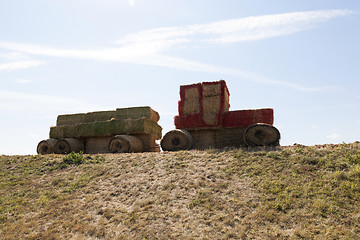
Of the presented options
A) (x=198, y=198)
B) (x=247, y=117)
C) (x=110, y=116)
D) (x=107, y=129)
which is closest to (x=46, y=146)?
(x=107, y=129)

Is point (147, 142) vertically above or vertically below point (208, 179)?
A: above

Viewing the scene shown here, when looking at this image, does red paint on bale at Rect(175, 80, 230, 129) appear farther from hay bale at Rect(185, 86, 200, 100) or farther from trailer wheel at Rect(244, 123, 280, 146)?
trailer wheel at Rect(244, 123, 280, 146)

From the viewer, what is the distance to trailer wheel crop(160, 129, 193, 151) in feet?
56.0

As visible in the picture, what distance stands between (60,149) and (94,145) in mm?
2867

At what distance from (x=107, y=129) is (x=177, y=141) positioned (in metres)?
7.56

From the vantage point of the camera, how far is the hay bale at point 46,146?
73.4 ft

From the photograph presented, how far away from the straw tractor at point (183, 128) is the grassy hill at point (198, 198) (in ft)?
9.87

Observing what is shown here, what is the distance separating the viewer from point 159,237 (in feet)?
26.3

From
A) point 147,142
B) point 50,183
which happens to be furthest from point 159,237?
point 147,142

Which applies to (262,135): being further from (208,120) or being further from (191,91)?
(191,91)

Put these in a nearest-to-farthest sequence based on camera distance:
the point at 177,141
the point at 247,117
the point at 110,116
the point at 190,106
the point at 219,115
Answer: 1. the point at 177,141
2. the point at 247,117
3. the point at 219,115
4. the point at 190,106
5. the point at 110,116

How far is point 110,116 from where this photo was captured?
22.6 meters

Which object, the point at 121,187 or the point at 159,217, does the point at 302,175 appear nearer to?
the point at 159,217

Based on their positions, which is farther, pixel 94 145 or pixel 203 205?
pixel 94 145
